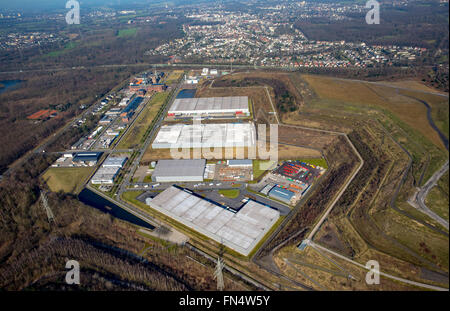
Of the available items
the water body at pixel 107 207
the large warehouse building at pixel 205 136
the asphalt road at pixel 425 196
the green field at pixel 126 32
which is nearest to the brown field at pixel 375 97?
the asphalt road at pixel 425 196

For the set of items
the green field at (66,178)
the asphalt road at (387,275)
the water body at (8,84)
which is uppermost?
the water body at (8,84)

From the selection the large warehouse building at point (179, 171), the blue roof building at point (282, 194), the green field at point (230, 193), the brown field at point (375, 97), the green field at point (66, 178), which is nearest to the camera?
the blue roof building at point (282, 194)

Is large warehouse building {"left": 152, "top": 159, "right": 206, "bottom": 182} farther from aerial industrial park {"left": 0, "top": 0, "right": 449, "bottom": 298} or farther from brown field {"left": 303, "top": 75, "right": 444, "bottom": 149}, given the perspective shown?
brown field {"left": 303, "top": 75, "right": 444, "bottom": 149}

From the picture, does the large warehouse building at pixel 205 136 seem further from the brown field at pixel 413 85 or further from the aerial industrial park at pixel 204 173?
the brown field at pixel 413 85

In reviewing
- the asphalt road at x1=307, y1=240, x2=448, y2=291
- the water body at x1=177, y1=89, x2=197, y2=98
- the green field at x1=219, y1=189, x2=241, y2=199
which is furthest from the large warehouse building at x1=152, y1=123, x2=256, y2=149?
the asphalt road at x1=307, y1=240, x2=448, y2=291

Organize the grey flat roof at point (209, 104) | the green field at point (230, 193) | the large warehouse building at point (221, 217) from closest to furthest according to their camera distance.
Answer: the large warehouse building at point (221, 217), the green field at point (230, 193), the grey flat roof at point (209, 104)
